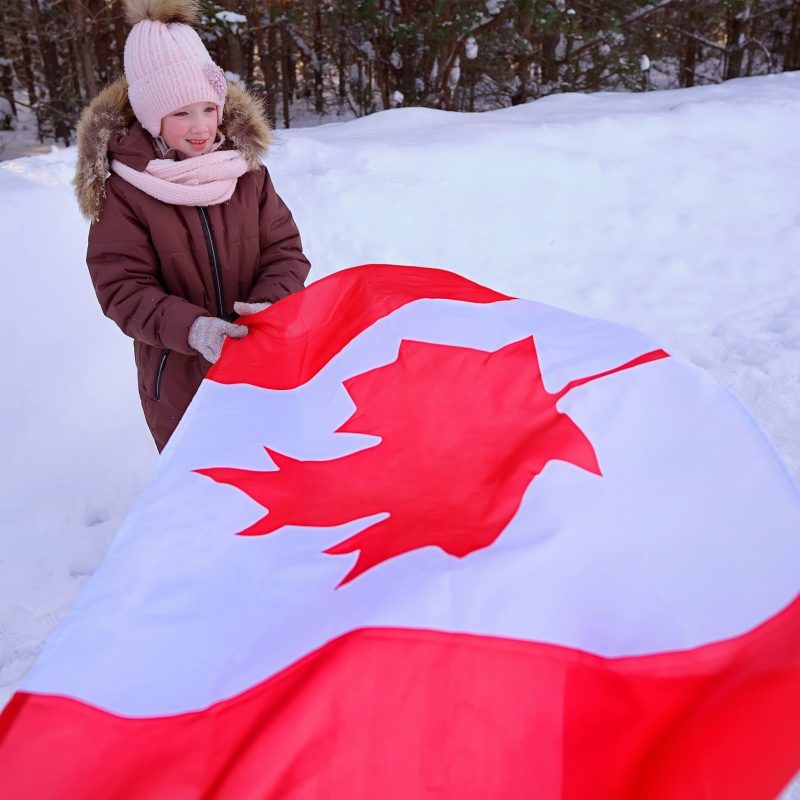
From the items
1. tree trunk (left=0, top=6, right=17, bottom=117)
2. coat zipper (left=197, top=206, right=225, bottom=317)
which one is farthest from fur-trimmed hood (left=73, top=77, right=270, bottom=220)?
tree trunk (left=0, top=6, right=17, bottom=117)

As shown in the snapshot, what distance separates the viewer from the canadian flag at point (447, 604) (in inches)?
34.5

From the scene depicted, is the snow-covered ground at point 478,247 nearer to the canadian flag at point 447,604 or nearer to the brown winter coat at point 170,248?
the brown winter coat at point 170,248

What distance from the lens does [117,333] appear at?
10.8ft

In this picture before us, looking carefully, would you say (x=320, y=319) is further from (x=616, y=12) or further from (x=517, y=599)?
(x=616, y=12)

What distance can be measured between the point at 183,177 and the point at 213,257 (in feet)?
0.68

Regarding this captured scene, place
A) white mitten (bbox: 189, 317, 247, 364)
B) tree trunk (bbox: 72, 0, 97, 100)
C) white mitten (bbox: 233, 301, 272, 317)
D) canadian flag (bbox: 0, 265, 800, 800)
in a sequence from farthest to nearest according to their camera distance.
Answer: tree trunk (bbox: 72, 0, 97, 100), white mitten (bbox: 233, 301, 272, 317), white mitten (bbox: 189, 317, 247, 364), canadian flag (bbox: 0, 265, 800, 800)

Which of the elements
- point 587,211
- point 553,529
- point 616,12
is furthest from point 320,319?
point 616,12

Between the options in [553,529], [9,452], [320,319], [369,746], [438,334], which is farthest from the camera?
[9,452]

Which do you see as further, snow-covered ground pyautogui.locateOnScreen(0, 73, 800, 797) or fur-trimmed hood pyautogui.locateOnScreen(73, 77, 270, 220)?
snow-covered ground pyautogui.locateOnScreen(0, 73, 800, 797)

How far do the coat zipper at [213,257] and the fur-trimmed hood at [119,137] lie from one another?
0.17m

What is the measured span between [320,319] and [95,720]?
1.10 metres

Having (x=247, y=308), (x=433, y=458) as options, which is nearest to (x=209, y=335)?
(x=247, y=308)

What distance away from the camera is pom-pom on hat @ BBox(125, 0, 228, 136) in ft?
5.47

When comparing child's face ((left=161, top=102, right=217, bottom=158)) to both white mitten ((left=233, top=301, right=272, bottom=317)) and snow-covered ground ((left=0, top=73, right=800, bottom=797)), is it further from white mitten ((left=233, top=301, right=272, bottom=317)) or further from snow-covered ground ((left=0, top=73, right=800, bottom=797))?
snow-covered ground ((left=0, top=73, right=800, bottom=797))
